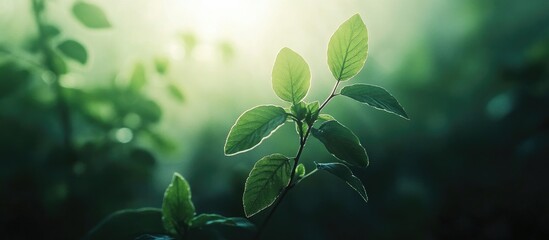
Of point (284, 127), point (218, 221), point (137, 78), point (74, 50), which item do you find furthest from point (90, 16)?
point (284, 127)

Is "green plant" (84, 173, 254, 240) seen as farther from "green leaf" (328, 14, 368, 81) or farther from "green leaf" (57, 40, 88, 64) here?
"green leaf" (57, 40, 88, 64)

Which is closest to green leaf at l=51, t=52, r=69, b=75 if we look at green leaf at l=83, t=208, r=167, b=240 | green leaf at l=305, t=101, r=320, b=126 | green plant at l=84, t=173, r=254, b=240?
green leaf at l=83, t=208, r=167, b=240

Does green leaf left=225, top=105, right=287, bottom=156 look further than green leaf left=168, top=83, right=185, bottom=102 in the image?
No

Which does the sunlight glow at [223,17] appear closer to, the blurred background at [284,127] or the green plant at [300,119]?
the blurred background at [284,127]

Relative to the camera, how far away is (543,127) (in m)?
1.21

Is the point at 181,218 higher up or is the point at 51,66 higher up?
the point at 51,66

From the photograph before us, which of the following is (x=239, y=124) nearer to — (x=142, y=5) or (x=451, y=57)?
(x=142, y=5)

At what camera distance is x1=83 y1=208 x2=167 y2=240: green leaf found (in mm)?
615

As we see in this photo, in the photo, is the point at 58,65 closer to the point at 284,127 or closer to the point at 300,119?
the point at 300,119

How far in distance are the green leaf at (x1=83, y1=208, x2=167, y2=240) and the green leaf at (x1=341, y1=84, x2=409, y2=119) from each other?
30 centimetres

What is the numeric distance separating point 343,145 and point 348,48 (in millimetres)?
81

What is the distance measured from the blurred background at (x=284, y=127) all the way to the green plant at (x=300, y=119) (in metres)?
0.62

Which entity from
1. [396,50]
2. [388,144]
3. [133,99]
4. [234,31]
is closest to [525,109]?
[388,144]

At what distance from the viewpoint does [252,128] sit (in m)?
0.42
